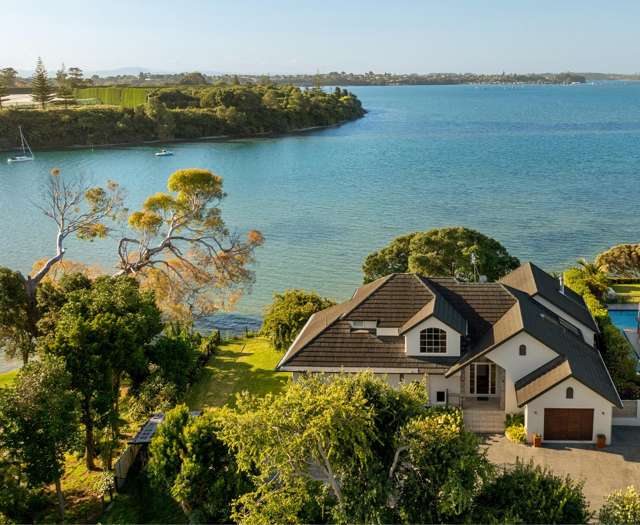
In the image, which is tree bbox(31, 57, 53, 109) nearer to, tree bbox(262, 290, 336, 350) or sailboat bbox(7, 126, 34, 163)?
sailboat bbox(7, 126, 34, 163)

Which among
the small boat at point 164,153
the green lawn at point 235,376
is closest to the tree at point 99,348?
the green lawn at point 235,376

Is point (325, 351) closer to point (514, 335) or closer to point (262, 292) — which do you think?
point (514, 335)

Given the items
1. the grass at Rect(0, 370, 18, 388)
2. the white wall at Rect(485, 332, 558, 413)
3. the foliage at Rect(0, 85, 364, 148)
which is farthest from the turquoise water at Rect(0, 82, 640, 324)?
the white wall at Rect(485, 332, 558, 413)

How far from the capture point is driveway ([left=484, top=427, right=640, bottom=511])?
20703mm

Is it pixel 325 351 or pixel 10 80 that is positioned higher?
pixel 10 80

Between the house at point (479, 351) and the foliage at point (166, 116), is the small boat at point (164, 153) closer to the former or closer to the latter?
the foliage at point (166, 116)

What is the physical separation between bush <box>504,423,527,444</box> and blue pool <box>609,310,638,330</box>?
570 inches

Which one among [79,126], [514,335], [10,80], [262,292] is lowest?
[262,292]

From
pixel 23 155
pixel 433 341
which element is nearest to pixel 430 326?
pixel 433 341

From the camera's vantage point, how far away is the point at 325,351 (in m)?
25.8

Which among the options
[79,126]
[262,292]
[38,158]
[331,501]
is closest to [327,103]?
[79,126]

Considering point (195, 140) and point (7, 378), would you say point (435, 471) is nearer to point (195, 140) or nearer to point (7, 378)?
point (7, 378)

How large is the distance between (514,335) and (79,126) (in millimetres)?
124051

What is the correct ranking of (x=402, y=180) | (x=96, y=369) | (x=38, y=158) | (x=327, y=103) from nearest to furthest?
(x=96, y=369) < (x=402, y=180) < (x=38, y=158) < (x=327, y=103)
